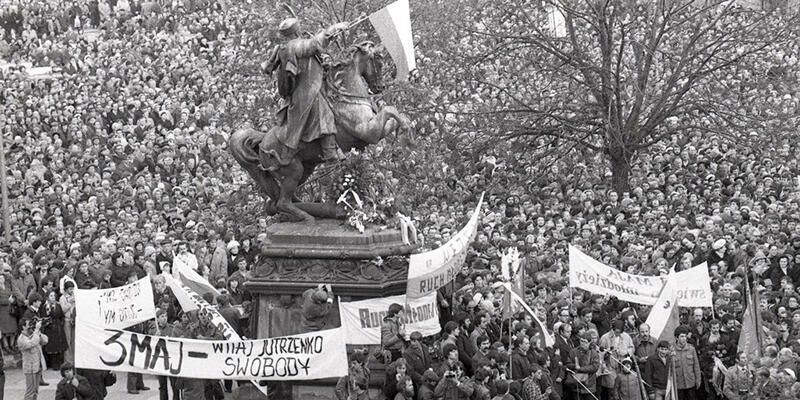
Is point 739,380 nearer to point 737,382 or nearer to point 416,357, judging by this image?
point 737,382

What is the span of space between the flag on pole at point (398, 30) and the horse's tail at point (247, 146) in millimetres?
1961

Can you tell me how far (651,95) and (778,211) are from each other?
21.0ft

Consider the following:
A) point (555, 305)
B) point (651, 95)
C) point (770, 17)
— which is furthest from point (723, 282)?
point (770, 17)

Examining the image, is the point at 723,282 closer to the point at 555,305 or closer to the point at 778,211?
the point at 555,305

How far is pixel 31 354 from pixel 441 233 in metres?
7.37

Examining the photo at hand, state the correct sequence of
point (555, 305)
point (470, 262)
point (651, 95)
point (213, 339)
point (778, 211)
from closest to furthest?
point (213, 339) → point (555, 305) → point (470, 262) → point (778, 211) → point (651, 95)

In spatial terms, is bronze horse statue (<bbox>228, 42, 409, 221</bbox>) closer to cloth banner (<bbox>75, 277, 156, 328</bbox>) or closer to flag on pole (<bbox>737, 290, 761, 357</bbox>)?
cloth banner (<bbox>75, 277, 156, 328</bbox>)

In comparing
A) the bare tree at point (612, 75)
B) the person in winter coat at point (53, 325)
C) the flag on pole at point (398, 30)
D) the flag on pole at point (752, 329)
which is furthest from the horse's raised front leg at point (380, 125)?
the bare tree at point (612, 75)

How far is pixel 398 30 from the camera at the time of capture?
70.7 ft

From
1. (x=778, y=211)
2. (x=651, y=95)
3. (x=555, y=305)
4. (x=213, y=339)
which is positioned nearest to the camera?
(x=213, y=339)

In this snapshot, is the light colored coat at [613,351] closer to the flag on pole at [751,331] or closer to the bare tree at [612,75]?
the flag on pole at [751,331]

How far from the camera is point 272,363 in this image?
19109mm

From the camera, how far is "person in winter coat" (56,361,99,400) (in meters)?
20.1

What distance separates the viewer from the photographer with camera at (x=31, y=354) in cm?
2255
